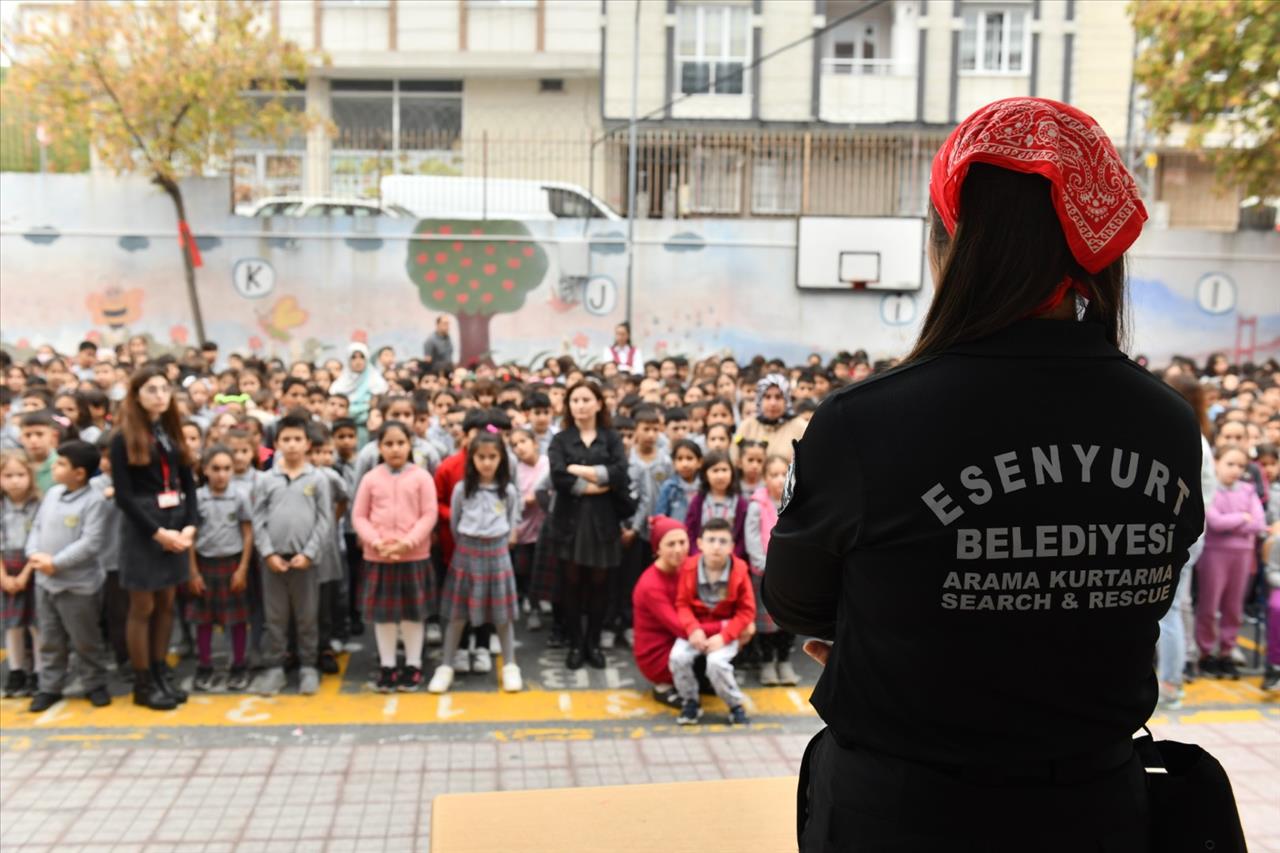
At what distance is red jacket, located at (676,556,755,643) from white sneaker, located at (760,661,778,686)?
2.06ft

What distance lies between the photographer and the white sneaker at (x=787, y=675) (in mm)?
6680

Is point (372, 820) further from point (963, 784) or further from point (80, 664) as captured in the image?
point (963, 784)

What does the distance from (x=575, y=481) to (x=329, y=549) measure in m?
1.45

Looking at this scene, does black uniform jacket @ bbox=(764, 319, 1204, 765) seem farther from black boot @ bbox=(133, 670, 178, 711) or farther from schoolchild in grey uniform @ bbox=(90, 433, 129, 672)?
black boot @ bbox=(133, 670, 178, 711)

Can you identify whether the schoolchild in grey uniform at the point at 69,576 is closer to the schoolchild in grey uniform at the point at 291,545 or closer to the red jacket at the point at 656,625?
the schoolchild in grey uniform at the point at 291,545

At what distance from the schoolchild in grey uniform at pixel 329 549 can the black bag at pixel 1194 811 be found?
5.33 m

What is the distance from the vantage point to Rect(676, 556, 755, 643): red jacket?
241 inches

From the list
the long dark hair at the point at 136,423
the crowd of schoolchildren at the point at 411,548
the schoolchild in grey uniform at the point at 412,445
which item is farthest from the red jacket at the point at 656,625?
the long dark hair at the point at 136,423

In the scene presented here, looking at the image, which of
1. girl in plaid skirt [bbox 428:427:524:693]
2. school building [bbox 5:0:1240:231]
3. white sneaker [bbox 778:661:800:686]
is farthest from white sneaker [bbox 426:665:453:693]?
school building [bbox 5:0:1240:231]

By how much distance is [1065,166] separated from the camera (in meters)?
1.66

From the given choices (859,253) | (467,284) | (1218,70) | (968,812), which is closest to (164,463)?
(968,812)

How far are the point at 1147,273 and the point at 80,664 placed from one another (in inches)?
634

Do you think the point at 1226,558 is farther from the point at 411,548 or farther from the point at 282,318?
the point at 282,318

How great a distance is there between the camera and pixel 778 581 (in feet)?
5.92
